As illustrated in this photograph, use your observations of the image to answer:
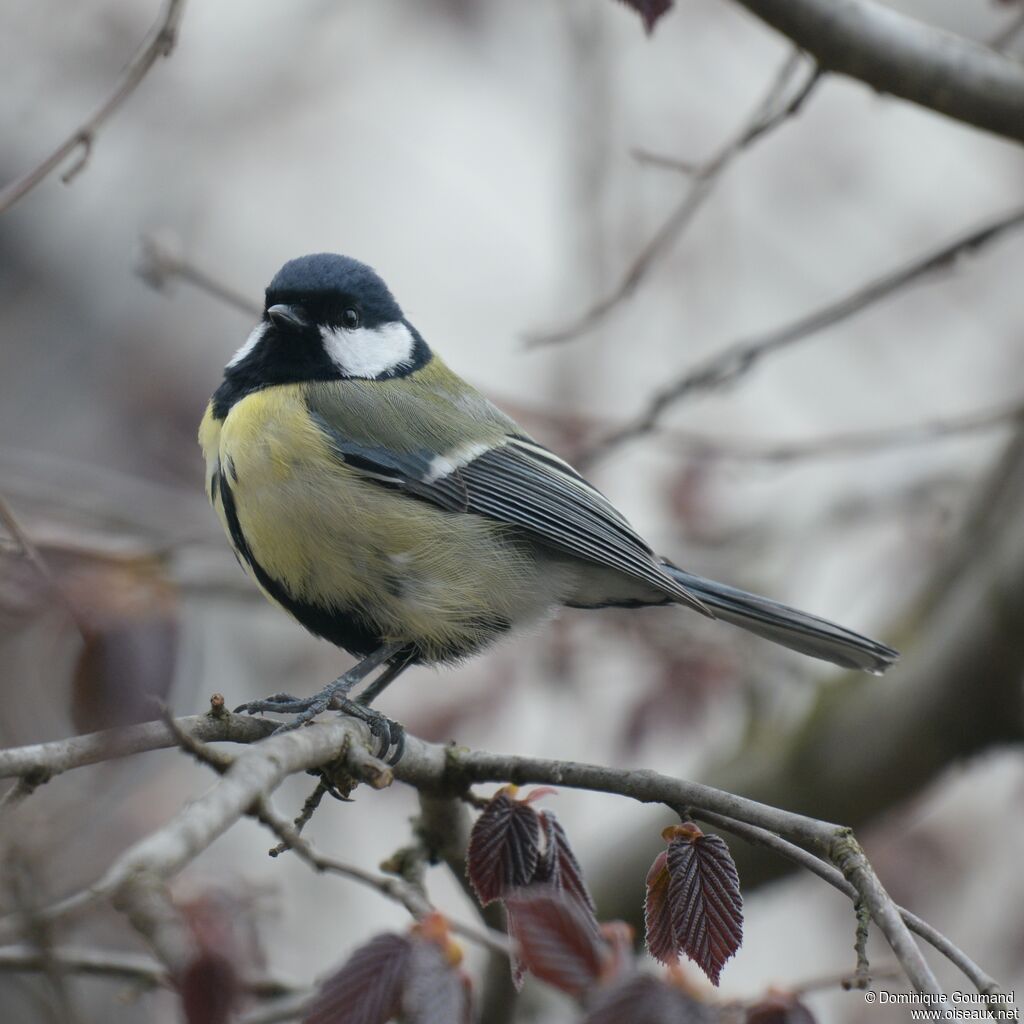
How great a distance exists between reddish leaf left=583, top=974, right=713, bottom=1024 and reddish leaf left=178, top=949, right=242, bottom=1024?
0.37m

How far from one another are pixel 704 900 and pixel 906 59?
170 cm

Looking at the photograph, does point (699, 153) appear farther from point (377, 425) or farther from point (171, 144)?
point (377, 425)

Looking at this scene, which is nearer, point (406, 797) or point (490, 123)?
point (406, 797)

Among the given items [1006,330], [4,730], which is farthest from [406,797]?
[1006,330]

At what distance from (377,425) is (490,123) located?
541 cm

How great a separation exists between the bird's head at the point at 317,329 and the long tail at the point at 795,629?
943mm

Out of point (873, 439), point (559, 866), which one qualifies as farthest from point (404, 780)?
point (873, 439)

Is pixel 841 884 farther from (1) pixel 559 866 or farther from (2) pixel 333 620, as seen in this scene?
(2) pixel 333 620

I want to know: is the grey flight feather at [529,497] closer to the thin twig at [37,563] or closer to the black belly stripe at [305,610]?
the black belly stripe at [305,610]

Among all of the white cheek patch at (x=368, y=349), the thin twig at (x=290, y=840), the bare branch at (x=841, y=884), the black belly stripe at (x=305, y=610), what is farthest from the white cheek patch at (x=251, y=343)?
the bare branch at (x=841, y=884)

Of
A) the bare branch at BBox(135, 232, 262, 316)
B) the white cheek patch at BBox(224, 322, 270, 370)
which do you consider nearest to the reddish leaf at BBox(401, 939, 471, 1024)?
the white cheek patch at BBox(224, 322, 270, 370)

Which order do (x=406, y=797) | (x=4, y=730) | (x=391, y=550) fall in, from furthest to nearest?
(x=406, y=797), (x=391, y=550), (x=4, y=730)

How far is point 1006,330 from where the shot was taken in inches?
257

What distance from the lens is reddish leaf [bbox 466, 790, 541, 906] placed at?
5.02 feet
